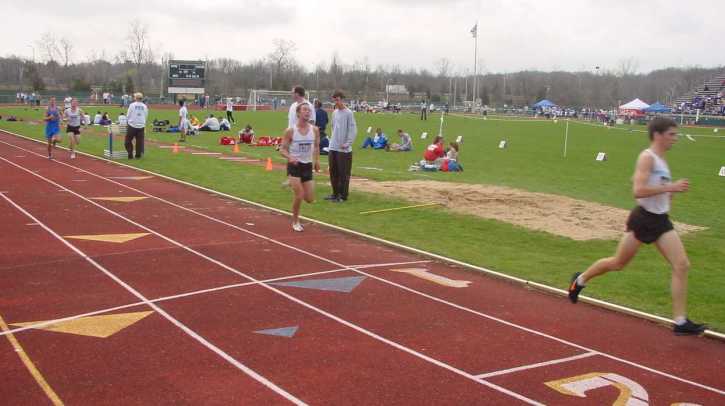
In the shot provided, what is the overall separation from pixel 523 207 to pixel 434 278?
233 inches

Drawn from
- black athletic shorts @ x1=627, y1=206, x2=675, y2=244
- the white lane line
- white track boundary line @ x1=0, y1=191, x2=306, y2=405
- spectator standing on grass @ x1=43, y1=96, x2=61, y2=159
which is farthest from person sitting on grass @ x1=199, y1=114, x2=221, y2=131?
the white lane line

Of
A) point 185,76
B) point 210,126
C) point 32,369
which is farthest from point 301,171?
point 185,76

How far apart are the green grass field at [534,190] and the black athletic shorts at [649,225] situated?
1.17 metres

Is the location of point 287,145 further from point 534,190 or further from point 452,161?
point 452,161

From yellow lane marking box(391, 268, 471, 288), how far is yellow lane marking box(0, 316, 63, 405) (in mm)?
4514

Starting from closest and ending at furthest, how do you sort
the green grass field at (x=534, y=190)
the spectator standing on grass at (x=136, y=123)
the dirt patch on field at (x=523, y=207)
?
the green grass field at (x=534, y=190)
the dirt patch on field at (x=523, y=207)
the spectator standing on grass at (x=136, y=123)

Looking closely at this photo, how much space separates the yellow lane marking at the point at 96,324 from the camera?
623cm

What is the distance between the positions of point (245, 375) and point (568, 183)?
52.3ft

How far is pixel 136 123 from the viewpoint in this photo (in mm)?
22047

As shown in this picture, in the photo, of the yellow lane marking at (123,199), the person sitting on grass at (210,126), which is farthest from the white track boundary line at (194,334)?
the person sitting on grass at (210,126)

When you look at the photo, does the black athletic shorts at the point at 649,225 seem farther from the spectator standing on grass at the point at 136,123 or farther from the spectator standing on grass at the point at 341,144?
the spectator standing on grass at the point at 136,123

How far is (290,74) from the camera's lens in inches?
5349

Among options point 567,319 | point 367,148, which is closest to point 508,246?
point 567,319

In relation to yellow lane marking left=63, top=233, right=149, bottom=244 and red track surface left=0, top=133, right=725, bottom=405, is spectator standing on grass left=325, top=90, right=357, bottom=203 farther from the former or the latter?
yellow lane marking left=63, top=233, right=149, bottom=244
